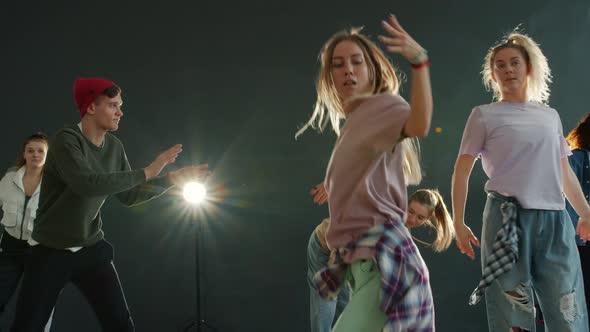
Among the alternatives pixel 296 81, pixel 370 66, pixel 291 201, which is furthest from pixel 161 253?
pixel 370 66

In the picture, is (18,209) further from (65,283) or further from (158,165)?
(158,165)

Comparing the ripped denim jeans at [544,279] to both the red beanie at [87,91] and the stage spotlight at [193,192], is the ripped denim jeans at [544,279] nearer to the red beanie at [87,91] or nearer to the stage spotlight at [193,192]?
the red beanie at [87,91]

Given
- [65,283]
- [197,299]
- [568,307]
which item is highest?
[65,283]

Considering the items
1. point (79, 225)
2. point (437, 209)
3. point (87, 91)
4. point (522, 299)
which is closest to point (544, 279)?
point (522, 299)

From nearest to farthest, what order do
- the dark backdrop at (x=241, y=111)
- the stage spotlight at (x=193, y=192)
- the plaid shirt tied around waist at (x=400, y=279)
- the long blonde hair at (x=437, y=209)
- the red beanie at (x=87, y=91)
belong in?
the plaid shirt tied around waist at (x=400, y=279), the red beanie at (x=87, y=91), the long blonde hair at (x=437, y=209), the stage spotlight at (x=193, y=192), the dark backdrop at (x=241, y=111)

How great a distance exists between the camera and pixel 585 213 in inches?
78.5

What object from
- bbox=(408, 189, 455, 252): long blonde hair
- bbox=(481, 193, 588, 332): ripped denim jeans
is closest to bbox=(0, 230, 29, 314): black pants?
bbox=(408, 189, 455, 252): long blonde hair

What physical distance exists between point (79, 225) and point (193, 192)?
1.20 metres

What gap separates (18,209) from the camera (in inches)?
119

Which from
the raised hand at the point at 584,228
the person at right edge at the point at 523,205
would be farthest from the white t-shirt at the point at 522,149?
A: the raised hand at the point at 584,228

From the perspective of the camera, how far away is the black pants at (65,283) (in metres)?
1.91

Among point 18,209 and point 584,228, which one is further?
point 18,209

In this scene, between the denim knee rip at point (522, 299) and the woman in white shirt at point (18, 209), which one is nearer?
the denim knee rip at point (522, 299)

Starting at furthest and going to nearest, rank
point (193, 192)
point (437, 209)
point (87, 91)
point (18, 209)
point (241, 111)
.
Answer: point (241, 111)
point (193, 192)
point (18, 209)
point (437, 209)
point (87, 91)
